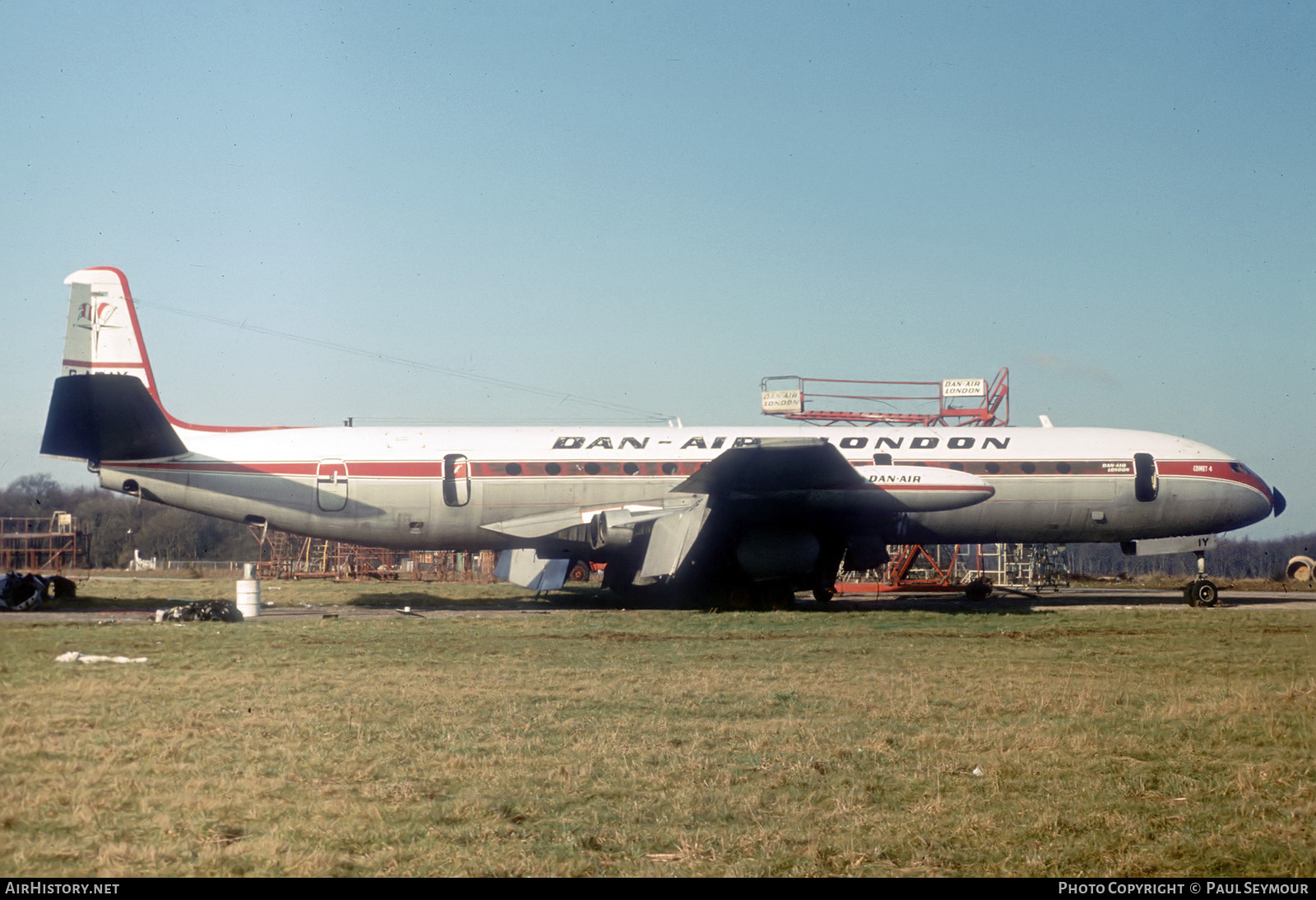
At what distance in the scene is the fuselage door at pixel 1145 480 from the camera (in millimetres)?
24750

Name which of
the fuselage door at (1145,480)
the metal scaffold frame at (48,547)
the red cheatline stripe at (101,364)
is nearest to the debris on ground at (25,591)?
the red cheatline stripe at (101,364)

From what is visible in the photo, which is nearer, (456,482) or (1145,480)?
(456,482)

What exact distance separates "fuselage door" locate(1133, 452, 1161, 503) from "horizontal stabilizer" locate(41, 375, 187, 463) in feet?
75.5

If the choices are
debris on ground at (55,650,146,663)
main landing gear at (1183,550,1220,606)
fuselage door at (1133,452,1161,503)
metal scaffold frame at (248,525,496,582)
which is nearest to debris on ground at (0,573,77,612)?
debris on ground at (55,650,146,663)

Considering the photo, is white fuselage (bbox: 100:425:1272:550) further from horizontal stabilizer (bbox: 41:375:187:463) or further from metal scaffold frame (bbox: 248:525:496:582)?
metal scaffold frame (bbox: 248:525:496:582)

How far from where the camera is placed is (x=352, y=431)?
2370 cm

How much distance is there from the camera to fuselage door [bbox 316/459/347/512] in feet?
75.3

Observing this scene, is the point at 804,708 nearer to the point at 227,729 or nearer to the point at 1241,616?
the point at 227,729

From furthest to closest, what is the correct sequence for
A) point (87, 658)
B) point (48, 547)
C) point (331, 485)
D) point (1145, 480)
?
1. point (48, 547)
2. point (1145, 480)
3. point (331, 485)
4. point (87, 658)

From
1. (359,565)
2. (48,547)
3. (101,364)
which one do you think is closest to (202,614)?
(101,364)

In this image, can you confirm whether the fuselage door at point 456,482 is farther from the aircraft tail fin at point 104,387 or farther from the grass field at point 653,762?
the grass field at point 653,762

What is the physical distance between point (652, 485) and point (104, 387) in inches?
480

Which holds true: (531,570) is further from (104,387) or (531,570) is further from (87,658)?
(87,658)

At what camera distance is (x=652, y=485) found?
24.1 metres
